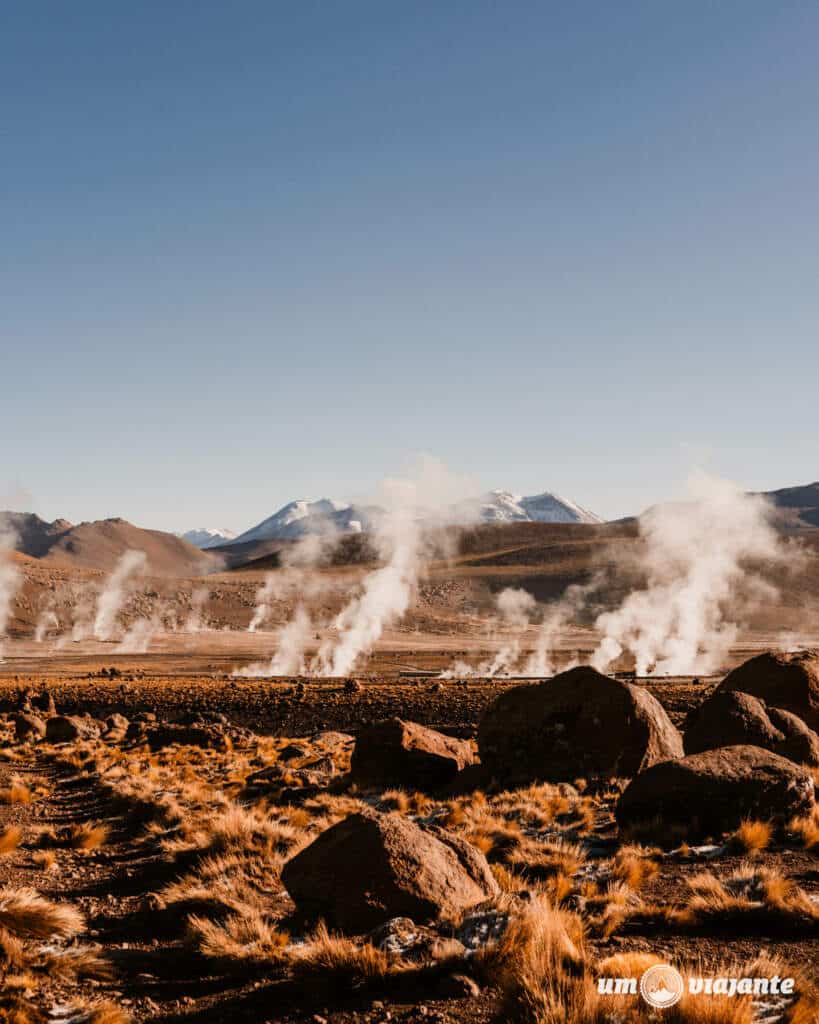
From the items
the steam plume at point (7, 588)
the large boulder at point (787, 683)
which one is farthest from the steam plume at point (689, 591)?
the steam plume at point (7, 588)

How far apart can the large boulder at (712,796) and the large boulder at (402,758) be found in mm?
6347

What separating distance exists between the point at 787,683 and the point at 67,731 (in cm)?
2637

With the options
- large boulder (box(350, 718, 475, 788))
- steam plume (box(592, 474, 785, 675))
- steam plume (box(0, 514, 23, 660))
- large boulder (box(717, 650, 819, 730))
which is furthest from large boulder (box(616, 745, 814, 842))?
steam plume (box(0, 514, 23, 660))

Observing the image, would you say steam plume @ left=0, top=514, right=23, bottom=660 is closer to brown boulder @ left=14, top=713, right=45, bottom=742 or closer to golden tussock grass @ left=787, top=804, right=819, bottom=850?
brown boulder @ left=14, top=713, right=45, bottom=742

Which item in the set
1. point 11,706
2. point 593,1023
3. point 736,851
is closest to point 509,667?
point 11,706

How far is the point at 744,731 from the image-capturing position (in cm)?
1497

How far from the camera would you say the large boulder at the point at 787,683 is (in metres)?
19.5

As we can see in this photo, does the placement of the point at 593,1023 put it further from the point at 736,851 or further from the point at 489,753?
the point at 489,753

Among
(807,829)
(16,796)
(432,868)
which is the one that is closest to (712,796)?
(807,829)

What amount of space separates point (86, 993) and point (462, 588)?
156317 millimetres

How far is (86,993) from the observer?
6.64m

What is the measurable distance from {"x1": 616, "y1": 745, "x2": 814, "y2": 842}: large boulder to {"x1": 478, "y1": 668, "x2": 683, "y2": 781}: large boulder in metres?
4.09

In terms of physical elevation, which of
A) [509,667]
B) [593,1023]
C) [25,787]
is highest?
[593,1023]

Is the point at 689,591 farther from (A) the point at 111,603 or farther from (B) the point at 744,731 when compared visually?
(B) the point at 744,731
